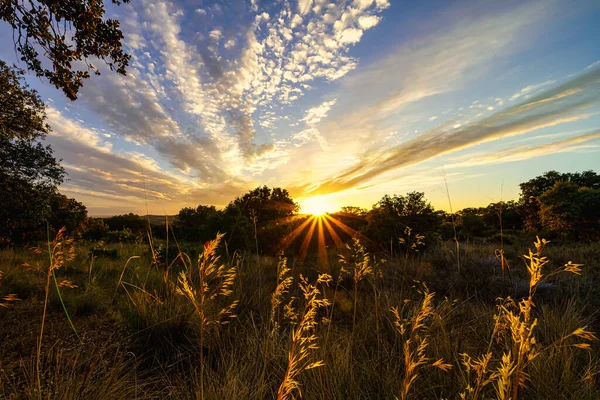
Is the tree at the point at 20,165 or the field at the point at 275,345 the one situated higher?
the tree at the point at 20,165

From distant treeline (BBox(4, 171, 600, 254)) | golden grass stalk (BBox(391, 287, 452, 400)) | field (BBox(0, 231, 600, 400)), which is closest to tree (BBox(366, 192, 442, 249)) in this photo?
distant treeline (BBox(4, 171, 600, 254))

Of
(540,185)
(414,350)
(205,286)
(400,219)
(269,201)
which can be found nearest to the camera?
(414,350)

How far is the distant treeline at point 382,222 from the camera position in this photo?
30.4ft

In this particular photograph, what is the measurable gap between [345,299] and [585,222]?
19230mm

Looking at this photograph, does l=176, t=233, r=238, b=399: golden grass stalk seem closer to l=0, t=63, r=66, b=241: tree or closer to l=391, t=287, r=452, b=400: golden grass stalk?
l=391, t=287, r=452, b=400: golden grass stalk

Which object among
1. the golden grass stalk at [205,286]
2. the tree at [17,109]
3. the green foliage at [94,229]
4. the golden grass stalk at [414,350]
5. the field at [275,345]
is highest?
the tree at [17,109]

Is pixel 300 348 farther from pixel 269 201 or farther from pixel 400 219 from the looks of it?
pixel 269 201

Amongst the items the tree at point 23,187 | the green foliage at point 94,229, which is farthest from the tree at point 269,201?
the tree at point 23,187

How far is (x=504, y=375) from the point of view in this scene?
928mm

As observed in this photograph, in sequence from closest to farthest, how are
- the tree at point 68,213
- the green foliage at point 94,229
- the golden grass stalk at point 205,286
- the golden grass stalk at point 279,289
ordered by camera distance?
the golden grass stalk at point 205,286
the golden grass stalk at point 279,289
the tree at point 68,213
the green foliage at point 94,229

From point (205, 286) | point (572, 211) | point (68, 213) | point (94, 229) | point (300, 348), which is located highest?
point (68, 213)

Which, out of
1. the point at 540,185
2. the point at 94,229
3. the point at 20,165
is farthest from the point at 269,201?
the point at 540,185

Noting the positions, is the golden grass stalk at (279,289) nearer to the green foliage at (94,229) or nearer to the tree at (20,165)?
the tree at (20,165)

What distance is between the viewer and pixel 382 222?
370 inches
